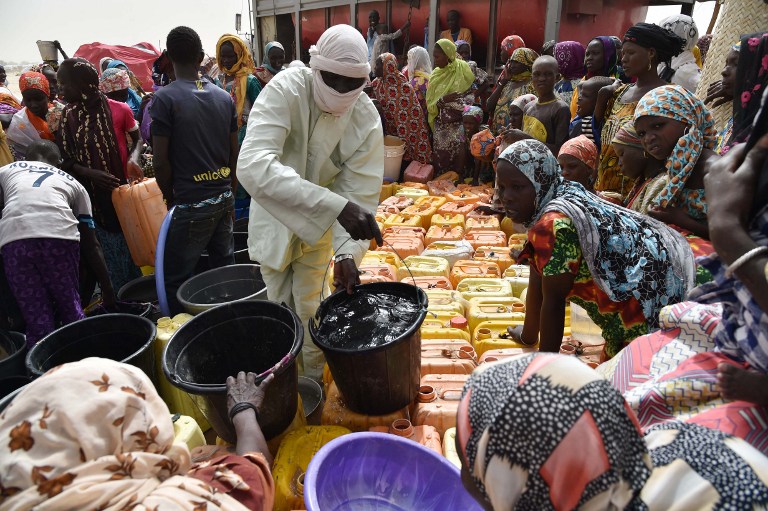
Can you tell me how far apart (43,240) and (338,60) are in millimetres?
1963

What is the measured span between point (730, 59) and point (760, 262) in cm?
270

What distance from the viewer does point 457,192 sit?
605 centimetres

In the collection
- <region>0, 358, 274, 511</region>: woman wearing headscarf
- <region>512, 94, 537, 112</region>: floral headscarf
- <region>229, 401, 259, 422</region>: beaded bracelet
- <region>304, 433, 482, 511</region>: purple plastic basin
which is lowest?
<region>304, 433, 482, 511</region>: purple plastic basin

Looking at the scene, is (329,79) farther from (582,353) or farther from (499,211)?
(499,211)

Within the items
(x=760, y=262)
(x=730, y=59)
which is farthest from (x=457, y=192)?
(x=760, y=262)

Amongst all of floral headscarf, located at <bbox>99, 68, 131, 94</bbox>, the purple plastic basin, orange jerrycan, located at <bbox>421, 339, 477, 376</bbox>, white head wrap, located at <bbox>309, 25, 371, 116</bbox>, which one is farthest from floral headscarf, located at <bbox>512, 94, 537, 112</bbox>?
the purple plastic basin

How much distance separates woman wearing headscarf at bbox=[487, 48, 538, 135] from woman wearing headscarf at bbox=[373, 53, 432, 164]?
1102 mm

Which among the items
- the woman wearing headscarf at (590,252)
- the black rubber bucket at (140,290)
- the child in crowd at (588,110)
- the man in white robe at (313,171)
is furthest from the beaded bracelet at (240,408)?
the child in crowd at (588,110)

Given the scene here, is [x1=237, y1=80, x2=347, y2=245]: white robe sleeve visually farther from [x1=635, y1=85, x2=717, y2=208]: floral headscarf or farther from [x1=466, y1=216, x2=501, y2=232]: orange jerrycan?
[x1=466, y1=216, x2=501, y2=232]: orange jerrycan

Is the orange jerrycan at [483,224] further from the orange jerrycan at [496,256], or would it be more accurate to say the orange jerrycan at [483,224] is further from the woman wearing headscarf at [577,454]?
the woman wearing headscarf at [577,454]

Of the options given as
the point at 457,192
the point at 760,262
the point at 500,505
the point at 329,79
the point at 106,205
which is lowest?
the point at 457,192

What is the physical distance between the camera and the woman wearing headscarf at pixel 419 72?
7562 millimetres

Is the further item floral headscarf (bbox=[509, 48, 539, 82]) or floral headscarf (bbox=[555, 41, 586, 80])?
floral headscarf (bbox=[509, 48, 539, 82])

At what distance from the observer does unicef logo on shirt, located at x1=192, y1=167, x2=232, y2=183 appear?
3.37m
